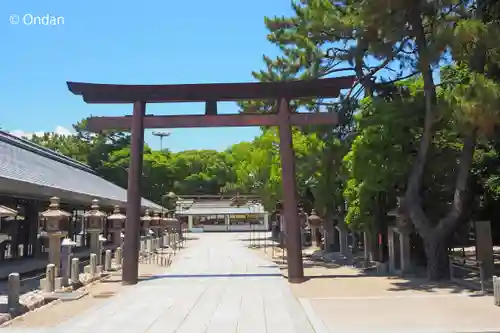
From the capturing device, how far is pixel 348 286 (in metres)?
15.2

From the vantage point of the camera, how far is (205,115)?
1788cm

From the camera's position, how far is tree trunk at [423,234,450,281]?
1614cm

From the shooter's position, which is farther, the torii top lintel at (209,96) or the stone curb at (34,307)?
the torii top lintel at (209,96)

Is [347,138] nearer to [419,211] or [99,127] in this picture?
[419,211]

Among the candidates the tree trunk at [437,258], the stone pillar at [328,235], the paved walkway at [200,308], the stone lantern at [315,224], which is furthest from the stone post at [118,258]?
the tree trunk at [437,258]

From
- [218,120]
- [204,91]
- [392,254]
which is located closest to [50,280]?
[218,120]

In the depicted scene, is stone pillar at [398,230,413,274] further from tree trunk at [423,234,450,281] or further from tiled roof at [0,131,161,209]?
tiled roof at [0,131,161,209]

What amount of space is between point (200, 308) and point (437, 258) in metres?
8.57

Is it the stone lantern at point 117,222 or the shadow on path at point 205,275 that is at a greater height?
the stone lantern at point 117,222

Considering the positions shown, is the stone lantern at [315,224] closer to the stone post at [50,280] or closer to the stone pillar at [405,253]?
the stone pillar at [405,253]

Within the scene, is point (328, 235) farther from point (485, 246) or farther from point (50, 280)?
point (50, 280)

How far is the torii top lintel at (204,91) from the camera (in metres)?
17.5

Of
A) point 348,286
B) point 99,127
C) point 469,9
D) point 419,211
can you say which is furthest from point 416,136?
point 99,127

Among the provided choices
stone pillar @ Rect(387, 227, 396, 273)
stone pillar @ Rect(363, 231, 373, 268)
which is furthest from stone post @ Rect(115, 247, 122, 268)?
stone pillar @ Rect(387, 227, 396, 273)
